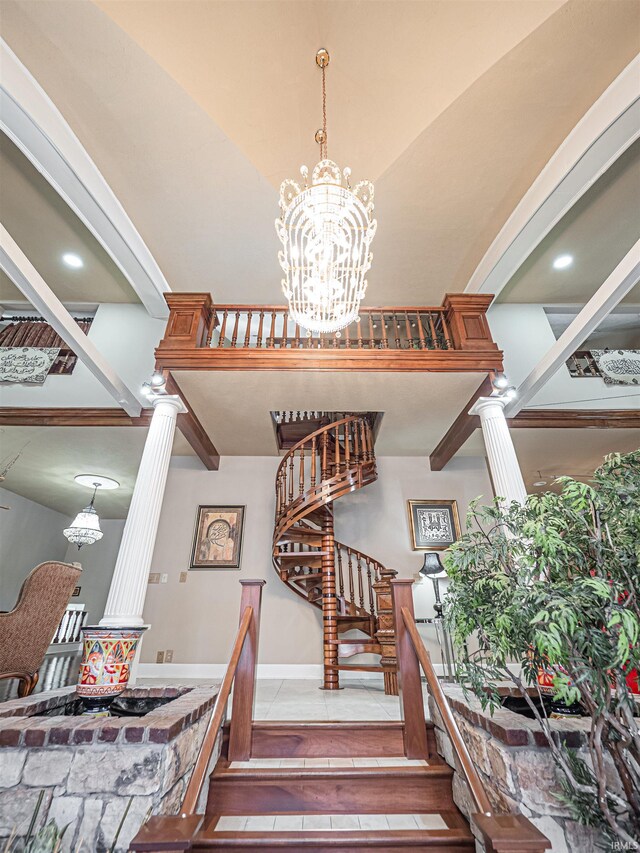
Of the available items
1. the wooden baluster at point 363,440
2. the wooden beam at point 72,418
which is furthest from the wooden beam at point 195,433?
the wooden baluster at point 363,440

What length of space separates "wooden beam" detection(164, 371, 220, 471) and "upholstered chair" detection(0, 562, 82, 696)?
6.18ft

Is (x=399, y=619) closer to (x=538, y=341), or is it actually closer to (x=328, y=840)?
(x=328, y=840)

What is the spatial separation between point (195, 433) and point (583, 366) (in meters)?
5.42

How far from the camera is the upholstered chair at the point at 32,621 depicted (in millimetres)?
2975

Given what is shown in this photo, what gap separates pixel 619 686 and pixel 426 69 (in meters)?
4.85

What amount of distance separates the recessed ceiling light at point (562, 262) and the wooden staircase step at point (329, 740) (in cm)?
563

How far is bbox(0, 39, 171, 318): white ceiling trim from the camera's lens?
321cm

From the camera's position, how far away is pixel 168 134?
3.96 meters

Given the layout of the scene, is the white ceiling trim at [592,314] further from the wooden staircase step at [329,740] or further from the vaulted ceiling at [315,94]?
the wooden staircase step at [329,740]

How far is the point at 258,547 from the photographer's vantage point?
5.38 metres

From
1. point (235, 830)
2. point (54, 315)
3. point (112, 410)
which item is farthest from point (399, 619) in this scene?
point (112, 410)

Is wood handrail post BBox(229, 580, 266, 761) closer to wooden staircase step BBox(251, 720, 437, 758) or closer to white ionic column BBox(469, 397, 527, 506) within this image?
wooden staircase step BBox(251, 720, 437, 758)

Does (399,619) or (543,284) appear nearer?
(399,619)

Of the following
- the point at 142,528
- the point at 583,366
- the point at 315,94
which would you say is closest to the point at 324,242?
the point at 315,94
